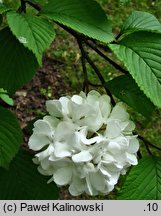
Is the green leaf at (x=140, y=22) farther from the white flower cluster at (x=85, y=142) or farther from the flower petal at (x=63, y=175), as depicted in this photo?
the flower petal at (x=63, y=175)

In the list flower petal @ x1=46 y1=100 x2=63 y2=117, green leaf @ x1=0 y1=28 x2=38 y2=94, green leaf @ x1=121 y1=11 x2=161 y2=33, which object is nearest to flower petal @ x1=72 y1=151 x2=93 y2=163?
flower petal @ x1=46 y1=100 x2=63 y2=117

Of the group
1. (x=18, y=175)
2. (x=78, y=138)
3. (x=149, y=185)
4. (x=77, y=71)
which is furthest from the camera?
(x=77, y=71)

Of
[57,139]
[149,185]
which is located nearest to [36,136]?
[57,139]

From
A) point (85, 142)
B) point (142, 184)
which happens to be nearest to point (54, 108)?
point (85, 142)

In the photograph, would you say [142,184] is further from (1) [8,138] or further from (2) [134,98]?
(1) [8,138]

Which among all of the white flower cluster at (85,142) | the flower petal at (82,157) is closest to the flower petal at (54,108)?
the white flower cluster at (85,142)

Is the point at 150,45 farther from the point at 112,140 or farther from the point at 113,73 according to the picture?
the point at 113,73

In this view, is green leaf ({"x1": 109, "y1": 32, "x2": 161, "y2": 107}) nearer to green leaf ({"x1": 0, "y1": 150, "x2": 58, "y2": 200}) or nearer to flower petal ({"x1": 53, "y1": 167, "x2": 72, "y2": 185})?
flower petal ({"x1": 53, "y1": 167, "x2": 72, "y2": 185})
